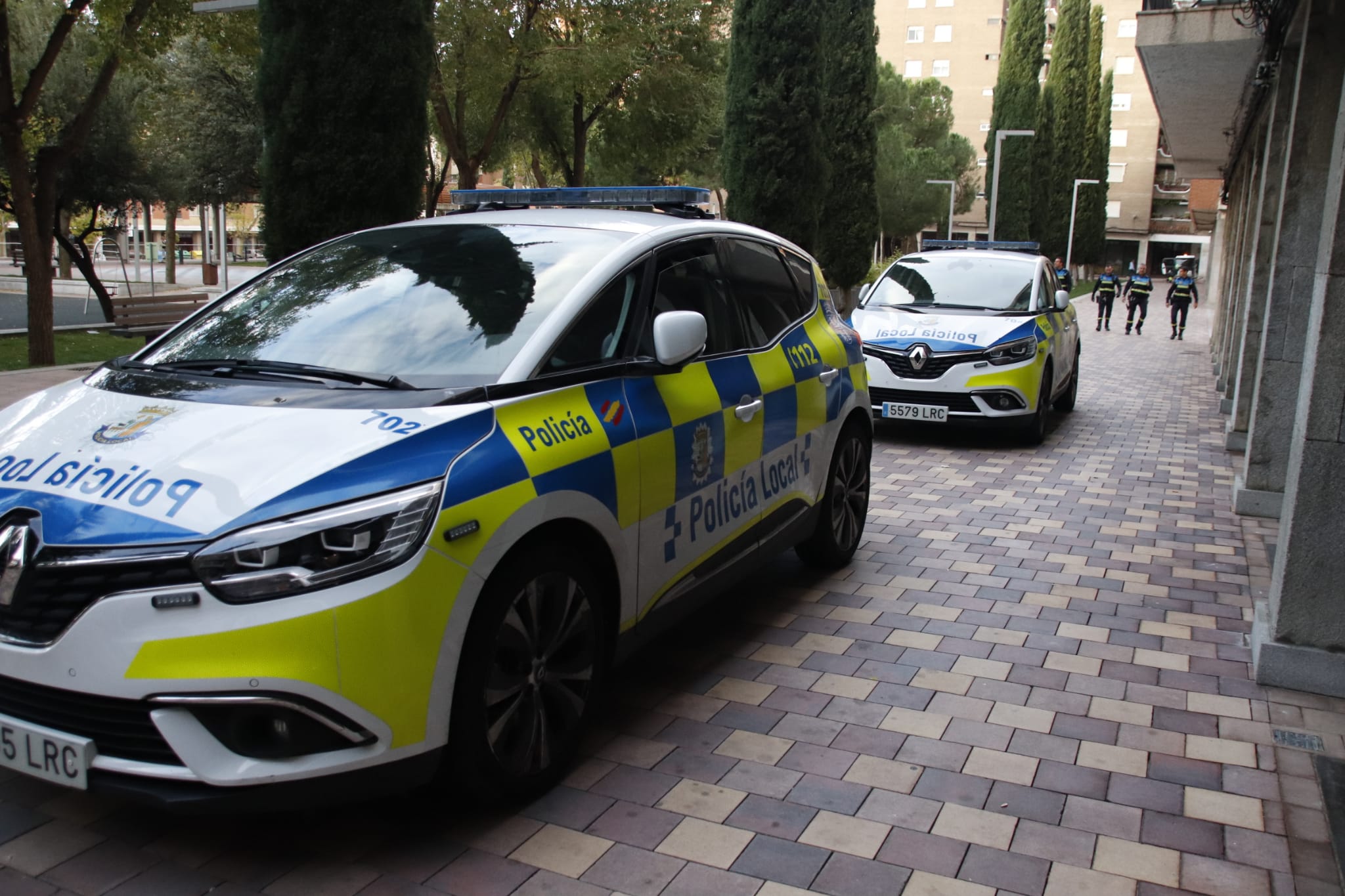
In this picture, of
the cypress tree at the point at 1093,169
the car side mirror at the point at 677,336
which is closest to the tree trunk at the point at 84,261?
the car side mirror at the point at 677,336

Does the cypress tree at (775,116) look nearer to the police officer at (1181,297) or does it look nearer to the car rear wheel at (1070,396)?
the car rear wheel at (1070,396)

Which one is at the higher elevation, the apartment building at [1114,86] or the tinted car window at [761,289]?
the apartment building at [1114,86]

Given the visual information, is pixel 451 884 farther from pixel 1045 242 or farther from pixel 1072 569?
pixel 1045 242

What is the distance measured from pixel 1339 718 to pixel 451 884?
10.9 ft

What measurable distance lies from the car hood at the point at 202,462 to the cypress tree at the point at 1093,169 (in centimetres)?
5724

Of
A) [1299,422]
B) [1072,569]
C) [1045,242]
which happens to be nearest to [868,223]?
[1072,569]

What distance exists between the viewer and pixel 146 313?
15719 mm

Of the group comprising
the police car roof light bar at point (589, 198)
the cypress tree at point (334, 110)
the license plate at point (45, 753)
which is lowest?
the license plate at point (45, 753)

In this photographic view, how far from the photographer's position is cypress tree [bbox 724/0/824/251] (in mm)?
16156

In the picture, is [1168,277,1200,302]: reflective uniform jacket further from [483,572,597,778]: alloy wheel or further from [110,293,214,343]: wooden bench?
[483,572,597,778]: alloy wheel

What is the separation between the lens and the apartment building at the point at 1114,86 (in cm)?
8131

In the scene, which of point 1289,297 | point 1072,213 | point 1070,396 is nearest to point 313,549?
point 1289,297

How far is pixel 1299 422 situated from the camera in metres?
4.27

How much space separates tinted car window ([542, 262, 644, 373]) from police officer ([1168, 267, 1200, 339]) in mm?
22923
